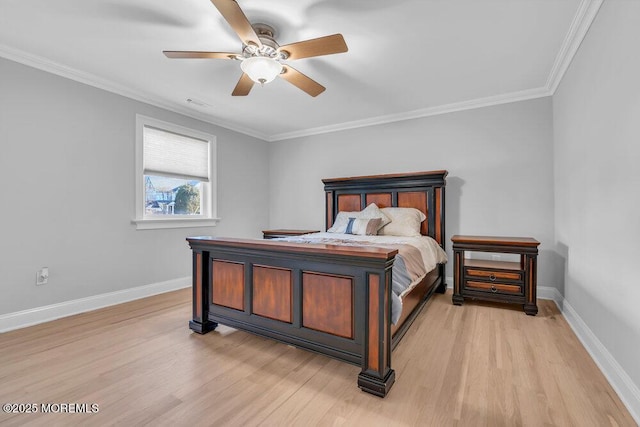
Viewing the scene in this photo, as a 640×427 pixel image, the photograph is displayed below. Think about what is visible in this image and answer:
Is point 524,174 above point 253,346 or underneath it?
above

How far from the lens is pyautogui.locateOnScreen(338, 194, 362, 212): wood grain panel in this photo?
14.9ft

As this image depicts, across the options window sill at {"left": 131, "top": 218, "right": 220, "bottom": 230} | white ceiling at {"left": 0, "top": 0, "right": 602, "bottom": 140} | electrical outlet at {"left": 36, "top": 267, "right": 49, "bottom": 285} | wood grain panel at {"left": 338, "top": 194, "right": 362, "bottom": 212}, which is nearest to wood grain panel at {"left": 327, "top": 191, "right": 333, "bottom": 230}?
wood grain panel at {"left": 338, "top": 194, "right": 362, "bottom": 212}

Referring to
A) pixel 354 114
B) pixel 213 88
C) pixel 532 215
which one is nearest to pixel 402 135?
pixel 354 114

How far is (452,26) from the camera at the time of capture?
2285mm

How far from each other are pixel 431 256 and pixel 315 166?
2.74 metres

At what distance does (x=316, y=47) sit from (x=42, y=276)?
337 centimetres

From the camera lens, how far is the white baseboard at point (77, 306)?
267 centimetres

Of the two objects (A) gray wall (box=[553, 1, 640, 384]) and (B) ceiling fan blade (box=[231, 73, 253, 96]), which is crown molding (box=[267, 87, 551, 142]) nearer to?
(A) gray wall (box=[553, 1, 640, 384])

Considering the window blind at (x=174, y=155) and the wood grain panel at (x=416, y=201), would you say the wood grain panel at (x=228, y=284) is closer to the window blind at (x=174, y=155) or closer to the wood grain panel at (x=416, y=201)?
the window blind at (x=174, y=155)

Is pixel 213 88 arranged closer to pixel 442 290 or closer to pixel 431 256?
pixel 431 256

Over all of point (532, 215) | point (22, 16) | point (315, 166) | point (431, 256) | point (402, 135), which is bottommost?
point (431, 256)

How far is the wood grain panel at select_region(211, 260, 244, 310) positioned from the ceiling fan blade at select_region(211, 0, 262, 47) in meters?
1.71

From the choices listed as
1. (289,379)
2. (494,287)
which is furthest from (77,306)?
(494,287)

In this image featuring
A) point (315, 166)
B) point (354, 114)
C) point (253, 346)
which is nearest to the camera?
point (253, 346)
